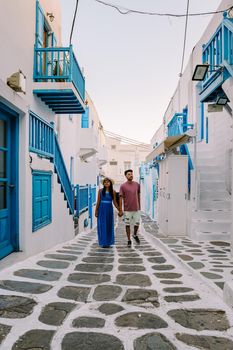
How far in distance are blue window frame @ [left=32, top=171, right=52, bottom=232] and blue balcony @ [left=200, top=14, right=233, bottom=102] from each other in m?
3.87

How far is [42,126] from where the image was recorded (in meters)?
6.79

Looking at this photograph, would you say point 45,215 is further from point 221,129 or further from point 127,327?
point 221,129

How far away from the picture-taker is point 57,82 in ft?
22.9

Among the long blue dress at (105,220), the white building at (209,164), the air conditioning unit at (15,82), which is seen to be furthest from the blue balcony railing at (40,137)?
the white building at (209,164)

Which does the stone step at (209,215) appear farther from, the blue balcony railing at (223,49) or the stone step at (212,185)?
the blue balcony railing at (223,49)

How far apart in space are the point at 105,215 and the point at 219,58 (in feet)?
12.9

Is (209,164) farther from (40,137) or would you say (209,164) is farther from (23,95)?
(23,95)

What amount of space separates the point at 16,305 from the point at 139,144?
43337 millimetres

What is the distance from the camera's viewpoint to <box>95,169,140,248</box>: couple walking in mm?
7078

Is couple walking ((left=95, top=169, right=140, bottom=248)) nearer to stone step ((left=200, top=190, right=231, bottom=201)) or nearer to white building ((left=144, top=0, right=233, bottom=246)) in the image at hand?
white building ((left=144, top=0, right=233, bottom=246))

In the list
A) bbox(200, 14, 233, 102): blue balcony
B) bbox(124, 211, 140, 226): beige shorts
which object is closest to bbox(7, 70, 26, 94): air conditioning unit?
bbox(200, 14, 233, 102): blue balcony

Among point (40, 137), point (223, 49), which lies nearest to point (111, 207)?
point (40, 137)

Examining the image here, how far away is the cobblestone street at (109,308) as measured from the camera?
8.40ft

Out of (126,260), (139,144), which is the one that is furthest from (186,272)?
(139,144)
